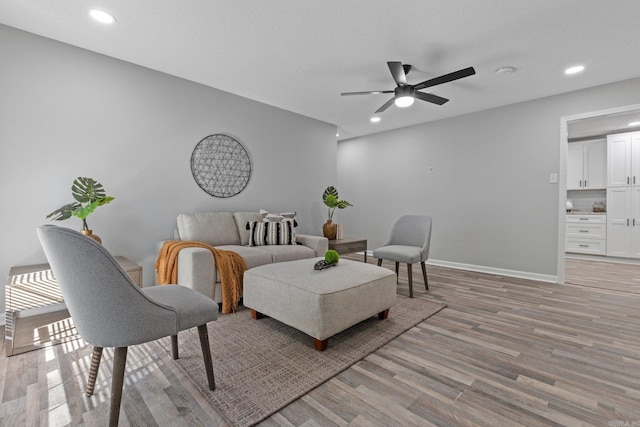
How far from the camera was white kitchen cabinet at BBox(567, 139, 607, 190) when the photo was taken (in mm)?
5680

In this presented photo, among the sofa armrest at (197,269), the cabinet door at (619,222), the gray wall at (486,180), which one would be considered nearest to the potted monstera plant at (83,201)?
the sofa armrest at (197,269)

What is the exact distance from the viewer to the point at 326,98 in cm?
404

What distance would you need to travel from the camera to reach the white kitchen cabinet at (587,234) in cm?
557

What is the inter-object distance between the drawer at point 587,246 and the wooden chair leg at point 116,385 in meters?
7.54

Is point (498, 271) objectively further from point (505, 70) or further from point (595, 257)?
point (595, 257)

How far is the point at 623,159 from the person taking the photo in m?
5.33

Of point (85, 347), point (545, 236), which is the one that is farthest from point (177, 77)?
point (545, 236)

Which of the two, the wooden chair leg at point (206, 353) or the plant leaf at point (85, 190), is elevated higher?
the plant leaf at point (85, 190)

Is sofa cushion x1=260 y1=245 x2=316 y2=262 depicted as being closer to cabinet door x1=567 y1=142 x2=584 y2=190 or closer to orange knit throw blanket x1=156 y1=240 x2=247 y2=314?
orange knit throw blanket x1=156 y1=240 x2=247 y2=314

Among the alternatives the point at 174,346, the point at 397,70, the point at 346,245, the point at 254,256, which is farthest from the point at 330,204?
the point at 174,346

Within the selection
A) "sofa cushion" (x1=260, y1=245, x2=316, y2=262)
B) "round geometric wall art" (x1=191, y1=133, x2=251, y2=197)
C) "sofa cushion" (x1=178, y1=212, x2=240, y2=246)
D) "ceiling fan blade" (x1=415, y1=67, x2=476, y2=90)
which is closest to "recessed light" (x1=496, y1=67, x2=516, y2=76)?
"ceiling fan blade" (x1=415, y1=67, x2=476, y2=90)

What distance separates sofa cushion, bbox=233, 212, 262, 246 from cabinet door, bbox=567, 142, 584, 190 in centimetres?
640

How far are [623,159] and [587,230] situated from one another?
1.41 m

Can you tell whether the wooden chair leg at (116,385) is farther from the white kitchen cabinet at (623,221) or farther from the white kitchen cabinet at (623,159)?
the white kitchen cabinet at (623,159)
